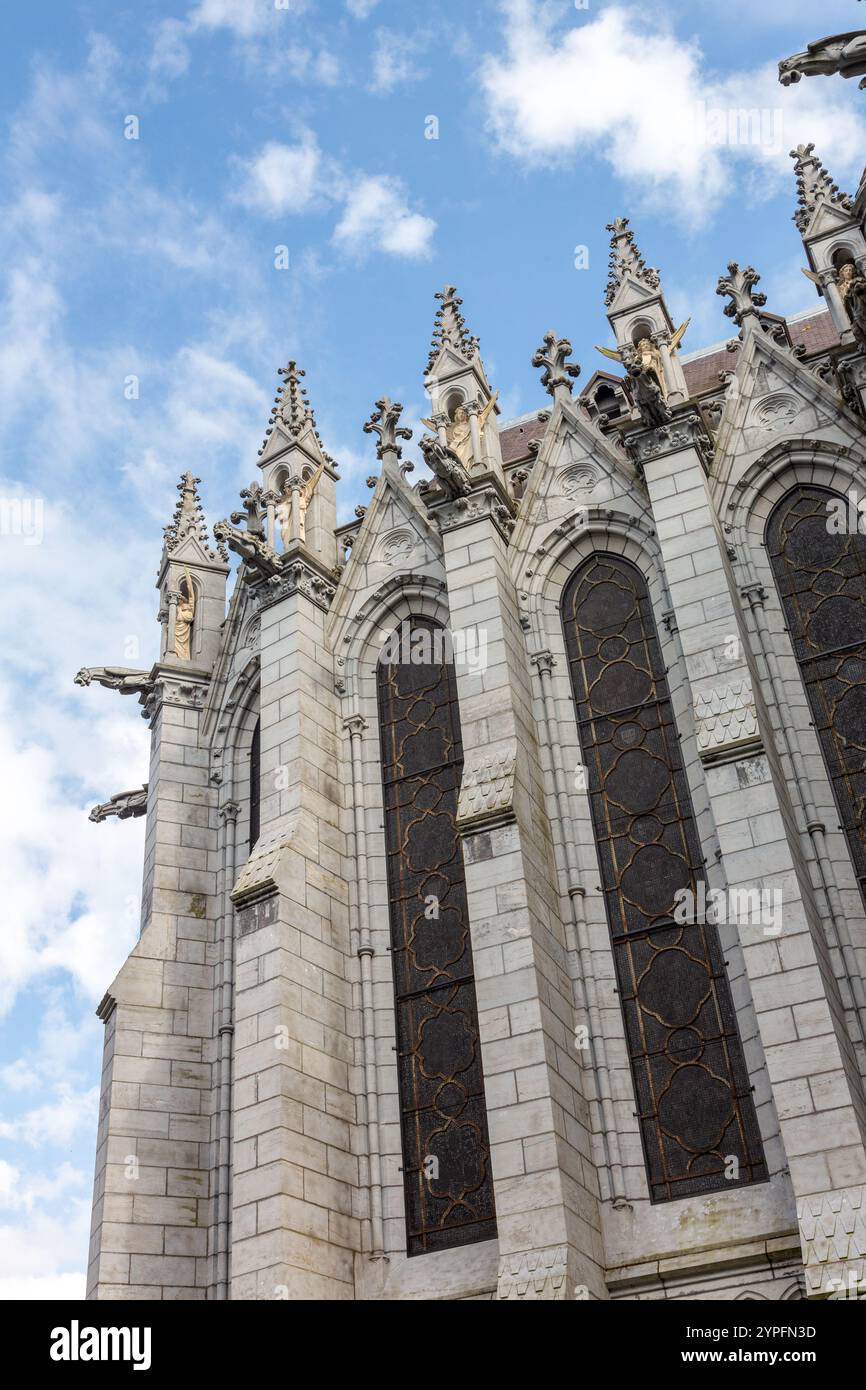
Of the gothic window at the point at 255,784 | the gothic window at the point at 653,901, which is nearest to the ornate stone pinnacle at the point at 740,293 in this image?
the gothic window at the point at 653,901

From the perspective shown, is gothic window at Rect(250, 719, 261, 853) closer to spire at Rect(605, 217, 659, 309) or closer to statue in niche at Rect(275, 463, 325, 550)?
statue in niche at Rect(275, 463, 325, 550)

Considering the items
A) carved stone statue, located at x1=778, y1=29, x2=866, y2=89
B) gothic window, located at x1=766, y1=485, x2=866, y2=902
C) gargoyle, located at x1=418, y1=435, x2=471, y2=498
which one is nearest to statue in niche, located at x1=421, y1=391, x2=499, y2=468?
gargoyle, located at x1=418, y1=435, x2=471, y2=498

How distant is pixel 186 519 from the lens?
84.5 ft

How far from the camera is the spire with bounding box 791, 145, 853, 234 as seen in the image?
894 inches

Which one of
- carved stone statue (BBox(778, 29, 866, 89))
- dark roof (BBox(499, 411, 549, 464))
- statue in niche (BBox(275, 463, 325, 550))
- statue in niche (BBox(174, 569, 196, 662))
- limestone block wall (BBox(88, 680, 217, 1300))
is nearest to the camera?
carved stone statue (BBox(778, 29, 866, 89))

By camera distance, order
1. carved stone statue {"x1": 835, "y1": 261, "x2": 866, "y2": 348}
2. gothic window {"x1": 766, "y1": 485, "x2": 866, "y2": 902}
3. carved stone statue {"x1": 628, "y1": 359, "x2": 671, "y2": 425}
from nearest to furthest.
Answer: gothic window {"x1": 766, "y1": 485, "x2": 866, "y2": 902}, carved stone statue {"x1": 835, "y1": 261, "x2": 866, "y2": 348}, carved stone statue {"x1": 628, "y1": 359, "x2": 671, "y2": 425}

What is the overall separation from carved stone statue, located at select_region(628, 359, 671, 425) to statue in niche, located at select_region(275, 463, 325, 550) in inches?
226

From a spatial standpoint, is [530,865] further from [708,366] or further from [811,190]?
[708,366]

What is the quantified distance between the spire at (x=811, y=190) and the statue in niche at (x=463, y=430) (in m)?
5.60

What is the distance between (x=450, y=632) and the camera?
824 inches

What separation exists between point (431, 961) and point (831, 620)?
6600 millimetres
